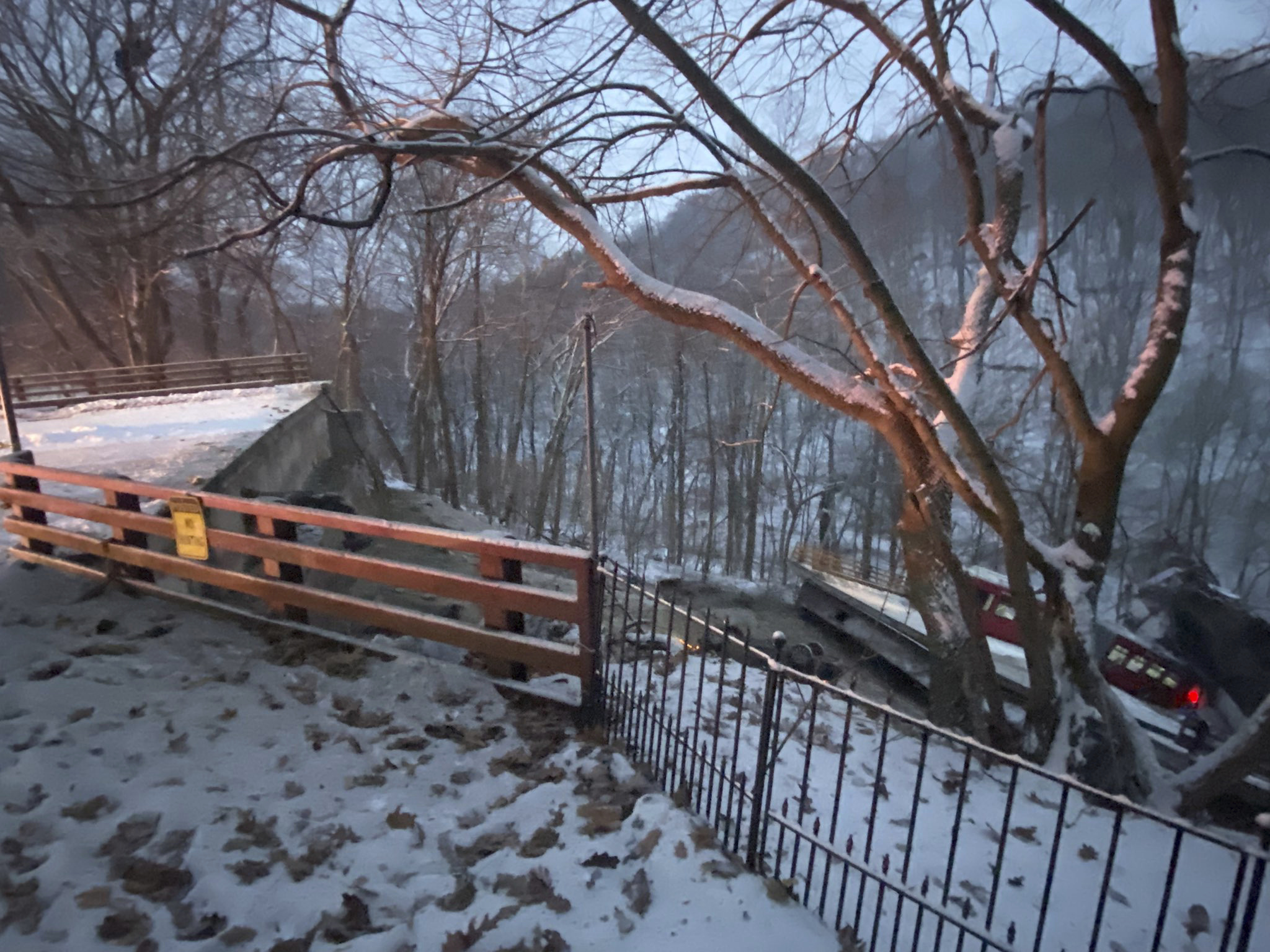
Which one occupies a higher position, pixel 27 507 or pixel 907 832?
pixel 27 507

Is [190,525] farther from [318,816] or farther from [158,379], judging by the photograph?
[158,379]

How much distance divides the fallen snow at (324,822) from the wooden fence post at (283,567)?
58 cm

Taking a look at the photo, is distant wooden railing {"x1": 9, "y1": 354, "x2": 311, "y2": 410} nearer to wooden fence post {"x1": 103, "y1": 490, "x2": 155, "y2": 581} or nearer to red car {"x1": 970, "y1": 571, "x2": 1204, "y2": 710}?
wooden fence post {"x1": 103, "y1": 490, "x2": 155, "y2": 581}

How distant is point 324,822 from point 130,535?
3.96 meters

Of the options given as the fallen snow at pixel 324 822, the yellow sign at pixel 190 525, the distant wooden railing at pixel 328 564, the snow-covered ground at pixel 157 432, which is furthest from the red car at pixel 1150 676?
the snow-covered ground at pixel 157 432

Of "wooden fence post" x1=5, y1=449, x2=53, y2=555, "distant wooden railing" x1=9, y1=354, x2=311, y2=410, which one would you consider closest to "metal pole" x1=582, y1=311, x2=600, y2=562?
"wooden fence post" x1=5, y1=449, x2=53, y2=555

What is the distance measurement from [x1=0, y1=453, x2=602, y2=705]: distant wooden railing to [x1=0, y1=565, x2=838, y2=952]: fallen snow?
0.42m

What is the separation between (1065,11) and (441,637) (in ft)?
22.7

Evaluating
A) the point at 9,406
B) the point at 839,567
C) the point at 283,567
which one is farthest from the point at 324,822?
the point at 839,567

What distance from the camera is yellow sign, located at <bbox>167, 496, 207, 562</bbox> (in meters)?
5.06

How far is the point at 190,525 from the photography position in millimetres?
5086

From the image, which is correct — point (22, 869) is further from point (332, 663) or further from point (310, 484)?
point (310, 484)

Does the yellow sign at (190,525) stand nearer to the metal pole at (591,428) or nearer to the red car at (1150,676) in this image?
the metal pole at (591,428)

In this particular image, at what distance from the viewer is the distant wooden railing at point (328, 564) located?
4191 millimetres
